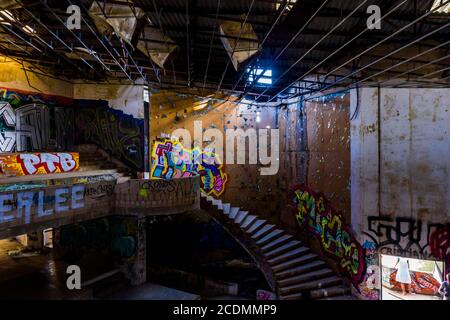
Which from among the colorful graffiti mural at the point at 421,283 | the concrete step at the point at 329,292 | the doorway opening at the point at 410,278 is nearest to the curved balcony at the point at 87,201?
the concrete step at the point at 329,292

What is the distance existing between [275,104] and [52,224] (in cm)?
1070

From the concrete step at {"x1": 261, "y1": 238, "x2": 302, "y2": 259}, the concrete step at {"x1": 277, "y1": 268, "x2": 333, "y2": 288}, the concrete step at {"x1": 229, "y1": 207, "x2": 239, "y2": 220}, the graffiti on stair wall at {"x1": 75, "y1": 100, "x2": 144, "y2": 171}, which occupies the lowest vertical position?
the concrete step at {"x1": 277, "y1": 268, "x2": 333, "y2": 288}

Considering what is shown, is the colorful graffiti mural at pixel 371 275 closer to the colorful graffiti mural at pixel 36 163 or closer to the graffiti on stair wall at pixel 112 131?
the graffiti on stair wall at pixel 112 131

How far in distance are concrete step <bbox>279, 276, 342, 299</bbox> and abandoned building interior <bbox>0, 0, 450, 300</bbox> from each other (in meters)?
0.06

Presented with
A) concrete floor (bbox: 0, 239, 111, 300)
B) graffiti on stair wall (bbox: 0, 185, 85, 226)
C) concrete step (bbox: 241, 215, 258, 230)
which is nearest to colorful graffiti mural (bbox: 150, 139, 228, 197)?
concrete step (bbox: 241, 215, 258, 230)

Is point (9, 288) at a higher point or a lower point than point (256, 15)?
lower

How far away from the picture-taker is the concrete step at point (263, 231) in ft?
37.8

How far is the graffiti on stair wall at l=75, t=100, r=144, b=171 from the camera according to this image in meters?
12.6

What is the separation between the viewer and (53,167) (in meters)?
9.72

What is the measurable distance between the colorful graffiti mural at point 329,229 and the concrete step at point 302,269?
0.56m

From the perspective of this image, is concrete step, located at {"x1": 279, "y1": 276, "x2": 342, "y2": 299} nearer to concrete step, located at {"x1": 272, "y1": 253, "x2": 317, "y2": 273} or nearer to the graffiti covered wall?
concrete step, located at {"x1": 272, "y1": 253, "x2": 317, "y2": 273}
